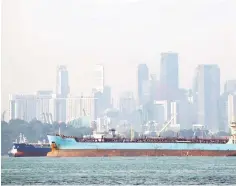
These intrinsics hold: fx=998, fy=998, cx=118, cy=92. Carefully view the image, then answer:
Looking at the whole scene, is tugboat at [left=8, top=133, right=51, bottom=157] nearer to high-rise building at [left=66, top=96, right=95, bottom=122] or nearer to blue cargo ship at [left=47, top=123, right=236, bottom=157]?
Answer: blue cargo ship at [left=47, top=123, right=236, bottom=157]

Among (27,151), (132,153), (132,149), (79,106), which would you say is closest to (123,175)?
(132,149)

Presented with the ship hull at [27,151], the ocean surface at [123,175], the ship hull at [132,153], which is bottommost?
the ocean surface at [123,175]

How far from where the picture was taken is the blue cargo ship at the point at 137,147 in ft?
159

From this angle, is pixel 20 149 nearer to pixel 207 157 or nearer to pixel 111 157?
pixel 111 157


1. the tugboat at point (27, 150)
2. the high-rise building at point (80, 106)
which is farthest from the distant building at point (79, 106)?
the tugboat at point (27, 150)

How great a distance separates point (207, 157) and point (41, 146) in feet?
41.0

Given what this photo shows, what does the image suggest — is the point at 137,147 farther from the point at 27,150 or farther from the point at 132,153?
the point at 27,150

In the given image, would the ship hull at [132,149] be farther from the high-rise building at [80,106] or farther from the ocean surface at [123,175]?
the high-rise building at [80,106]

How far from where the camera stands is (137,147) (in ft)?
160

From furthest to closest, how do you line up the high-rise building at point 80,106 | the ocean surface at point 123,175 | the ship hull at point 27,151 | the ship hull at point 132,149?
the high-rise building at point 80,106
the ship hull at point 27,151
the ship hull at point 132,149
the ocean surface at point 123,175

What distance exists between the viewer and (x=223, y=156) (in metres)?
49.5

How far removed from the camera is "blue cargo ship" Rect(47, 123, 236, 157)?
1905 inches

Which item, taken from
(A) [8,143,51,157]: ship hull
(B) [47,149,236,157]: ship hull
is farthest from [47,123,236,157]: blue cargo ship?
(A) [8,143,51,157]: ship hull

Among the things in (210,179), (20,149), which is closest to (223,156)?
(20,149)
